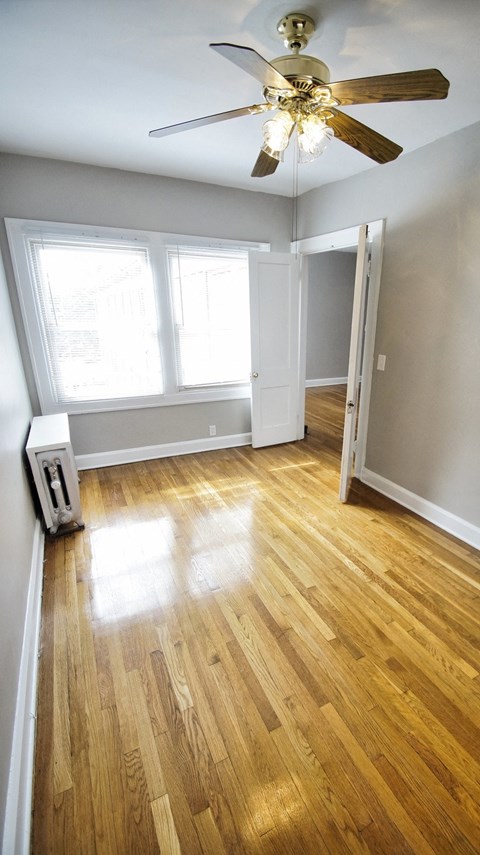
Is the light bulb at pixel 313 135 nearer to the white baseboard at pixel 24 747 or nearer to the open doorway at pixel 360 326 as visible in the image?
the open doorway at pixel 360 326

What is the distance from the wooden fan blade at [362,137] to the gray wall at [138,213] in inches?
85.9

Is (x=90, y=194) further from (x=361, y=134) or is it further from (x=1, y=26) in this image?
(x=361, y=134)

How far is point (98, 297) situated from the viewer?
315cm

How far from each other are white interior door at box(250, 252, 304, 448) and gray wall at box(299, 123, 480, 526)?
2.86 ft

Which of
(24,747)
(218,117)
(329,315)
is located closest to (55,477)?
(24,747)

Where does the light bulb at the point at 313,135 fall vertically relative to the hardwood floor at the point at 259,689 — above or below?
above

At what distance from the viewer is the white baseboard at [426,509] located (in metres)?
2.35

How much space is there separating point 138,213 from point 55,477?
8.04ft

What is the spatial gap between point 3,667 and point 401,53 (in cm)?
302

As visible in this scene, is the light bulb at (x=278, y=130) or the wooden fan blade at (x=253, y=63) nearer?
the wooden fan blade at (x=253, y=63)

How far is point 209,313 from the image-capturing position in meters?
3.62

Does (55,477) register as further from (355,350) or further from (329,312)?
(329,312)

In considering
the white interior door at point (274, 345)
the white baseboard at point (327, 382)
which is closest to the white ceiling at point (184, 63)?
the white interior door at point (274, 345)

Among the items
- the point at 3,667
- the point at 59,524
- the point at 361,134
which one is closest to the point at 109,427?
the point at 59,524
